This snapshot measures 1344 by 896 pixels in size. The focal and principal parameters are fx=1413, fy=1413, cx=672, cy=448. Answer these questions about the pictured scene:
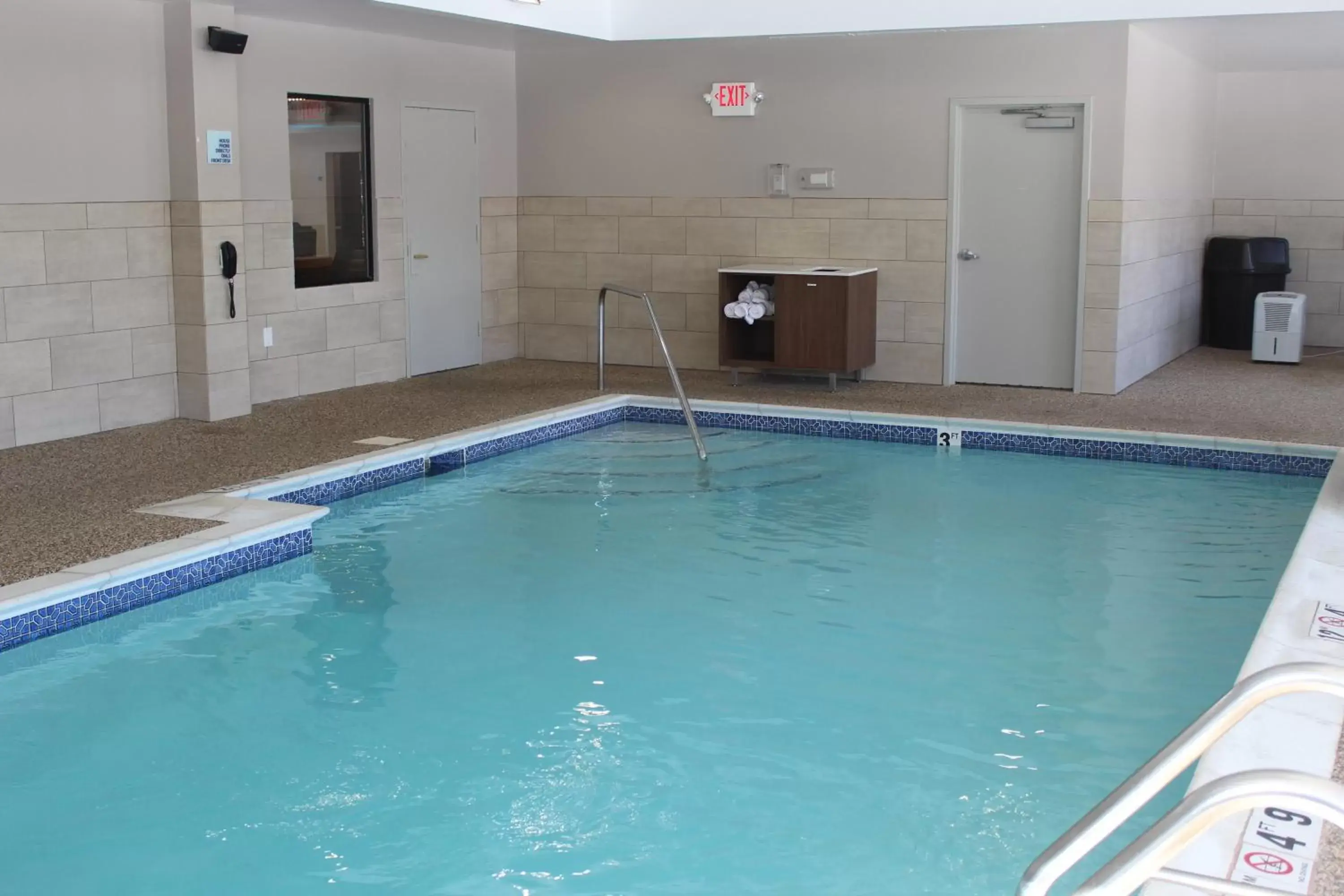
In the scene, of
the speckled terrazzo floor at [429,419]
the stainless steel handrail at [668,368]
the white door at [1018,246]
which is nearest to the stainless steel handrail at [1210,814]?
the speckled terrazzo floor at [429,419]

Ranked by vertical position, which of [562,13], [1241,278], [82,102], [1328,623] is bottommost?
[1328,623]

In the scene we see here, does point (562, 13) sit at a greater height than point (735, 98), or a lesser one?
greater

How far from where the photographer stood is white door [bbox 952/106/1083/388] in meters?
9.73

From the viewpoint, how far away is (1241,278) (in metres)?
12.4

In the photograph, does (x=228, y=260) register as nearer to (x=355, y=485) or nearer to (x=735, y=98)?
(x=355, y=485)

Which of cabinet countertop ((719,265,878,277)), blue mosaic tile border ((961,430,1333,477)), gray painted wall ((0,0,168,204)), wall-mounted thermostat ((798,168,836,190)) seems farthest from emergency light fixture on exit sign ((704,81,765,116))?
gray painted wall ((0,0,168,204))

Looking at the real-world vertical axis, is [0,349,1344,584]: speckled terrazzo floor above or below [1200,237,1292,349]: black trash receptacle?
below

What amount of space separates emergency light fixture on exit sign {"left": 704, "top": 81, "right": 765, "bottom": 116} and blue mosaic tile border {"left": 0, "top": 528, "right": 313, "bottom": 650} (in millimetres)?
5574

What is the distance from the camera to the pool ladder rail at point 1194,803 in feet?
5.82

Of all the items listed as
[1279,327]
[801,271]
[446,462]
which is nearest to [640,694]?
[446,462]

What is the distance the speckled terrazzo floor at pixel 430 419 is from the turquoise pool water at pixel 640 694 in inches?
22.7

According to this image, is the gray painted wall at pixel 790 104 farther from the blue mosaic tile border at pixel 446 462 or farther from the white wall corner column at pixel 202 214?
the blue mosaic tile border at pixel 446 462

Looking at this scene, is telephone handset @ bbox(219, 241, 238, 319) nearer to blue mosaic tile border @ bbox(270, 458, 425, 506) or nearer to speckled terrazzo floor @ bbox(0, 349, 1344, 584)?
speckled terrazzo floor @ bbox(0, 349, 1344, 584)

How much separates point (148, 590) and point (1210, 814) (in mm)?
4426
